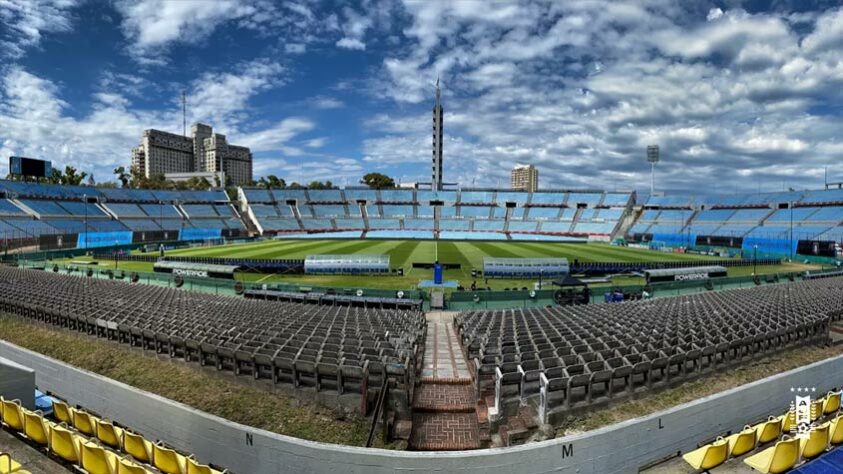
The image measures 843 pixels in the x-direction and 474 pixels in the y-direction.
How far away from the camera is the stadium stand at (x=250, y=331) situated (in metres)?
10.9

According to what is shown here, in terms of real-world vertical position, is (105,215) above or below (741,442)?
above

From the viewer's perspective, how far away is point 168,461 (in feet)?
24.0

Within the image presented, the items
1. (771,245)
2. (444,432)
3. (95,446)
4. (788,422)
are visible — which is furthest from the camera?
(771,245)

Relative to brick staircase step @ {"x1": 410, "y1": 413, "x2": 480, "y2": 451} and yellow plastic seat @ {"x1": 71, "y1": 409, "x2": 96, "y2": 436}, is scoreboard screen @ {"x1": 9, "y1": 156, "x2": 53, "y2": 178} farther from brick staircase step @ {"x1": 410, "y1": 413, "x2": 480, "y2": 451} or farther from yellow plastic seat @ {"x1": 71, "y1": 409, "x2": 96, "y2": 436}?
brick staircase step @ {"x1": 410, "y1": 413, "x2": 480, "y2": 451}

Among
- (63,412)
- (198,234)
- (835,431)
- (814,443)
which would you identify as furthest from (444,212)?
(814,443)

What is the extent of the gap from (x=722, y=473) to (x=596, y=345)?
5.84 metres

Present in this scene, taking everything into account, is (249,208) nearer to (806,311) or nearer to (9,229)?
(9,229)

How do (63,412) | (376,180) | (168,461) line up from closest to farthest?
(168,461), (63,412), (376,180)

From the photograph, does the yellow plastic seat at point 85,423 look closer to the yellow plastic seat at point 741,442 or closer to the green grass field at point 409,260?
the yellow plastic seat at point 741,442

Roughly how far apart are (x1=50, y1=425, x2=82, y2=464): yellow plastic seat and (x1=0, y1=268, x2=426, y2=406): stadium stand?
4.33m

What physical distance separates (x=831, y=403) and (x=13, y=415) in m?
16.9

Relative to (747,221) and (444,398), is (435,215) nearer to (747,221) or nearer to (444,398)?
(747,221)

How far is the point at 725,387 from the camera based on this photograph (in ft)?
39.6

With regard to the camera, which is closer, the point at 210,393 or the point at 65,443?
the point at 65,443
